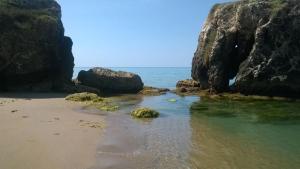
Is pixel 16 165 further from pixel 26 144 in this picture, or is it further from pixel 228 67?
pixel 228 67

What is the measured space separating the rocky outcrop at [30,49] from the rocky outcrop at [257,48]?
1476 cm

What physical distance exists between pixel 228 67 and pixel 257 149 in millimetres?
23501

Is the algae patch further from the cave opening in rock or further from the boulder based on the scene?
the boulder

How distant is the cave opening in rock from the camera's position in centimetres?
3609

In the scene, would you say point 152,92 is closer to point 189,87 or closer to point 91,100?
point 189,87

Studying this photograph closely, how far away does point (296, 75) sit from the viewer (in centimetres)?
3231

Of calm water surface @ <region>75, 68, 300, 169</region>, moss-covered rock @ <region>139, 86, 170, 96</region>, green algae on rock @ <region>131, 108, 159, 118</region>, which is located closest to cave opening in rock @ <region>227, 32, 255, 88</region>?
moss-covered rock @ <region>139, 86, 170, 96</region>

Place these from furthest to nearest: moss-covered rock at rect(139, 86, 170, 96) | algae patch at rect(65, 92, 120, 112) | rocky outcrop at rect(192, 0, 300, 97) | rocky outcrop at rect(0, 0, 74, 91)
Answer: moss-covered rock at rect(139, 86, 170, 96) → rocky outcrop at rect(0, 0, 74, 91) → rocky outcrop at rect(192, 0, 300, 97) → algae patch at rect(65, 92, 120, 112)

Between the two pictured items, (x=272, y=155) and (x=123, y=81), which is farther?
(x=123, y=81)

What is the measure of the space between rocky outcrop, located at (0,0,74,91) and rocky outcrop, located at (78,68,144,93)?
2.61m

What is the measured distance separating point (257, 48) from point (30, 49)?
20364 mm

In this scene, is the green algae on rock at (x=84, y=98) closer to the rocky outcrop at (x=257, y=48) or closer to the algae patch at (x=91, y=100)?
the algae patch at (x=91, y=100)

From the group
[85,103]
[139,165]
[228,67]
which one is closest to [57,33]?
[85,103]

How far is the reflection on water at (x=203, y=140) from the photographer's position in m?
12.8
